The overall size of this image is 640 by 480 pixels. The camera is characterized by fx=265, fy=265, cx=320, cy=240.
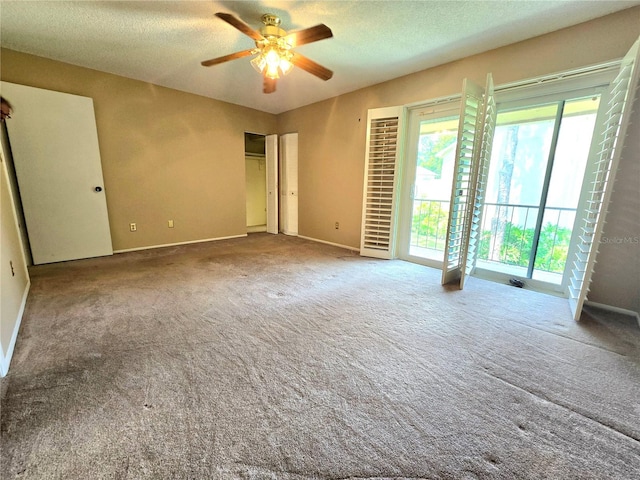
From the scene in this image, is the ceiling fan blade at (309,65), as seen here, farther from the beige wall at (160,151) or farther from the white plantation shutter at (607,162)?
the beige wall at (160,151)

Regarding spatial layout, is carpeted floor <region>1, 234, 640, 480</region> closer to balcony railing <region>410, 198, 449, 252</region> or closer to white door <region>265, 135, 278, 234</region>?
balcony railing <region>410, 198, 449, 252</region>

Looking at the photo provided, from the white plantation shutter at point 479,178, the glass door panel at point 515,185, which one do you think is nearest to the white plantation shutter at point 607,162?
the glass door panel at point 515,185

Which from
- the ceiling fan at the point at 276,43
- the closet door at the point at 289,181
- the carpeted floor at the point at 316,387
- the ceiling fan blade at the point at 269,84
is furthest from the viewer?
the closet door at the point at 289,181

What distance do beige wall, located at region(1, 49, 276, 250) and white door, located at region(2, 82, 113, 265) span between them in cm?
14

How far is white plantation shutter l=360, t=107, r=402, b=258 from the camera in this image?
12.0 feet

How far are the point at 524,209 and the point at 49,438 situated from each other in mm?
4162

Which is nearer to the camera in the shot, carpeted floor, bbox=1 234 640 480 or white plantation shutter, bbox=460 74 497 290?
carpeted floor, bbox=1 234 640 480

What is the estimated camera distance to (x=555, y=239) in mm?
2928

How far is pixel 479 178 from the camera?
2883 millimetres

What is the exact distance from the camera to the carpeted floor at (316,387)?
3.47 feet

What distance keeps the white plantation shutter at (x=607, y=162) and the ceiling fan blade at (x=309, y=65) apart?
224cm

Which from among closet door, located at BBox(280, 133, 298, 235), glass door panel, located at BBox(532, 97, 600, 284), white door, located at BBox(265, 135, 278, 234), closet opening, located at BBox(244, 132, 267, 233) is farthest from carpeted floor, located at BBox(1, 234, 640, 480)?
closet opening, located at BBox(244, 132, 267, 233)

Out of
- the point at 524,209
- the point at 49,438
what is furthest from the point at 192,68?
the point at 524,209

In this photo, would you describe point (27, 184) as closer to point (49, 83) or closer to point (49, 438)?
point (49, 83)
